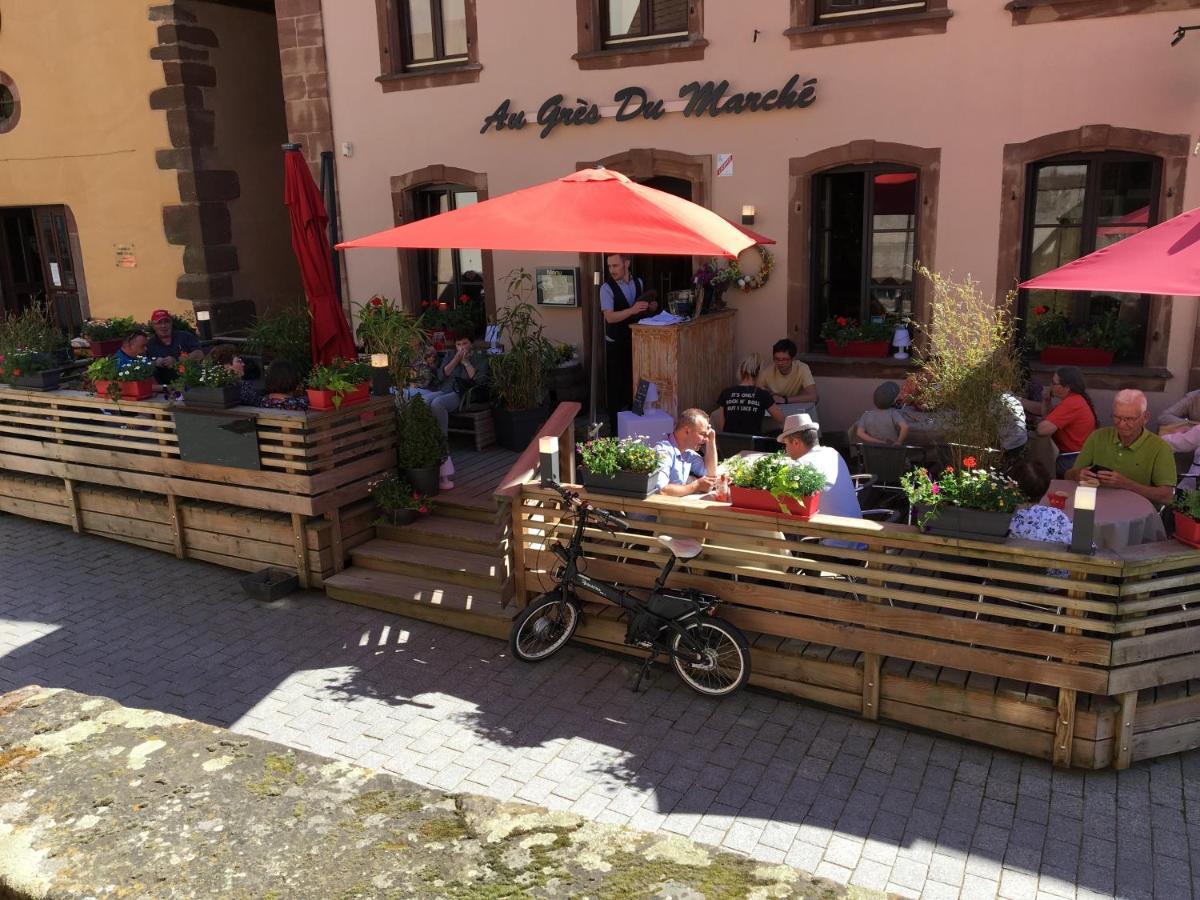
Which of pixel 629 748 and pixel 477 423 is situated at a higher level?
pixel 477 423

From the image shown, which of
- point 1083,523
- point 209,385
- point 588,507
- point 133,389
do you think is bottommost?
point 588,507

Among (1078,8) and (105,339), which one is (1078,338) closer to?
(1078,8)

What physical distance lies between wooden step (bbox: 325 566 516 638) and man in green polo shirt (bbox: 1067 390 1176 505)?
3.87 meters

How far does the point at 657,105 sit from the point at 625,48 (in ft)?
2.47

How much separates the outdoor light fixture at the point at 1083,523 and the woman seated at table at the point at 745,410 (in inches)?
154

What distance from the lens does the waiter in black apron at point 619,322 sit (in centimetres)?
931

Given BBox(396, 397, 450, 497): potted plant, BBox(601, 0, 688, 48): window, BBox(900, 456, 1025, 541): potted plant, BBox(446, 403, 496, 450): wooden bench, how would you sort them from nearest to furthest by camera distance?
BBox(900, 456, 1025, 541): potted plant, BBox(396, 397, 450, 497): potted plant, BBox(446, 403, 496, 450): wooden bench, BBox(601, 0, 688, 48): window

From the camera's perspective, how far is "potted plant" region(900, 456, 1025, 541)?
199 inches

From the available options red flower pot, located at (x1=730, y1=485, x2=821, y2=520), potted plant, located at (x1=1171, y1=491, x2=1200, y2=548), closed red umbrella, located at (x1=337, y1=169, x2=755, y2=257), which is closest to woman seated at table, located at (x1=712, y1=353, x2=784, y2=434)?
closed red umbrella, located at (x1=337, y1=169, x2=755, y2=257)

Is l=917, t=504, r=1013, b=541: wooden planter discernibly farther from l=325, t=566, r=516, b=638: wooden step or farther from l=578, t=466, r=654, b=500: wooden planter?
l=325, t=566, r=516, b=638: wooden step

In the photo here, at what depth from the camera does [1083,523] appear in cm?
486

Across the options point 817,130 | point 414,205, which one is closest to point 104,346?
point 414,205

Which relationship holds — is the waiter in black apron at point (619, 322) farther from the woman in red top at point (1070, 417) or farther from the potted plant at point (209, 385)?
the woman in red top at point (1070, 417)

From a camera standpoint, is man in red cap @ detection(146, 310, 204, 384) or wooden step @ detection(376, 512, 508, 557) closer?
wooden step @ detection(376, 512, 508, 557)
